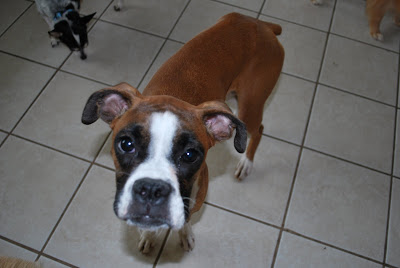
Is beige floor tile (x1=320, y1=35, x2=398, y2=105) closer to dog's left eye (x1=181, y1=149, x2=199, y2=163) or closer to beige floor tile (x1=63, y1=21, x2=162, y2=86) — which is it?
beige floor tile (x1=63, y1=21, x2=162, y2=86)

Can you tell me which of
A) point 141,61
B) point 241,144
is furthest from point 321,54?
point 241,144

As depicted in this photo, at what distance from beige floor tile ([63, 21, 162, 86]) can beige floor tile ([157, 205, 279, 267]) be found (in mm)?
1495

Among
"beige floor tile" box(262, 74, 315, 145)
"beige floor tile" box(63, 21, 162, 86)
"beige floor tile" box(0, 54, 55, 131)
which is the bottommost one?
"beige floor tile" box(262, 74, 315, 145)

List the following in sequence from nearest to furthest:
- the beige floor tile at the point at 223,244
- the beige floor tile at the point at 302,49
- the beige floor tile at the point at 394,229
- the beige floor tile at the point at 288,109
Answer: the beige floor tile at the point at 223,244, the beige floor tile at the point at 394,229, the beige floor tile at the point at 288,109, the beige floor tile at the point at 302,49

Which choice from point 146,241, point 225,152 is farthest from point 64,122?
point 225,152

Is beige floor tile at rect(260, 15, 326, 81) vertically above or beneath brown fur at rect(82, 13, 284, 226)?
beneath

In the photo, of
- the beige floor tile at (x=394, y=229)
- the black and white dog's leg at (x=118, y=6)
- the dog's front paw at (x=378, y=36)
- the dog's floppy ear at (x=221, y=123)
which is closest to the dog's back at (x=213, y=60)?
the dog's floppy ear at (x=221, y=123)

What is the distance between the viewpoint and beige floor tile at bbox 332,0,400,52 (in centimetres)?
399

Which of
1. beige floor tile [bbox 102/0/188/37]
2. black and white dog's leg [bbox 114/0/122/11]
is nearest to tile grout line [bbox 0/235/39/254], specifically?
beige floor tile [bbox 102/0/188/37]

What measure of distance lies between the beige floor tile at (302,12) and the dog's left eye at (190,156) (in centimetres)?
287

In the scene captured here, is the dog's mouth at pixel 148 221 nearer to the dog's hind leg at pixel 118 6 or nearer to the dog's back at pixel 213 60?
the dog's back at pixel 213 60

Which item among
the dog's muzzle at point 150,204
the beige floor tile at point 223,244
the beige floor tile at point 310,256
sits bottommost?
the beige floor tile at point 310,256

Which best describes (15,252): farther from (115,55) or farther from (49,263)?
(115,55)

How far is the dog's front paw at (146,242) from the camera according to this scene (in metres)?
2.48
